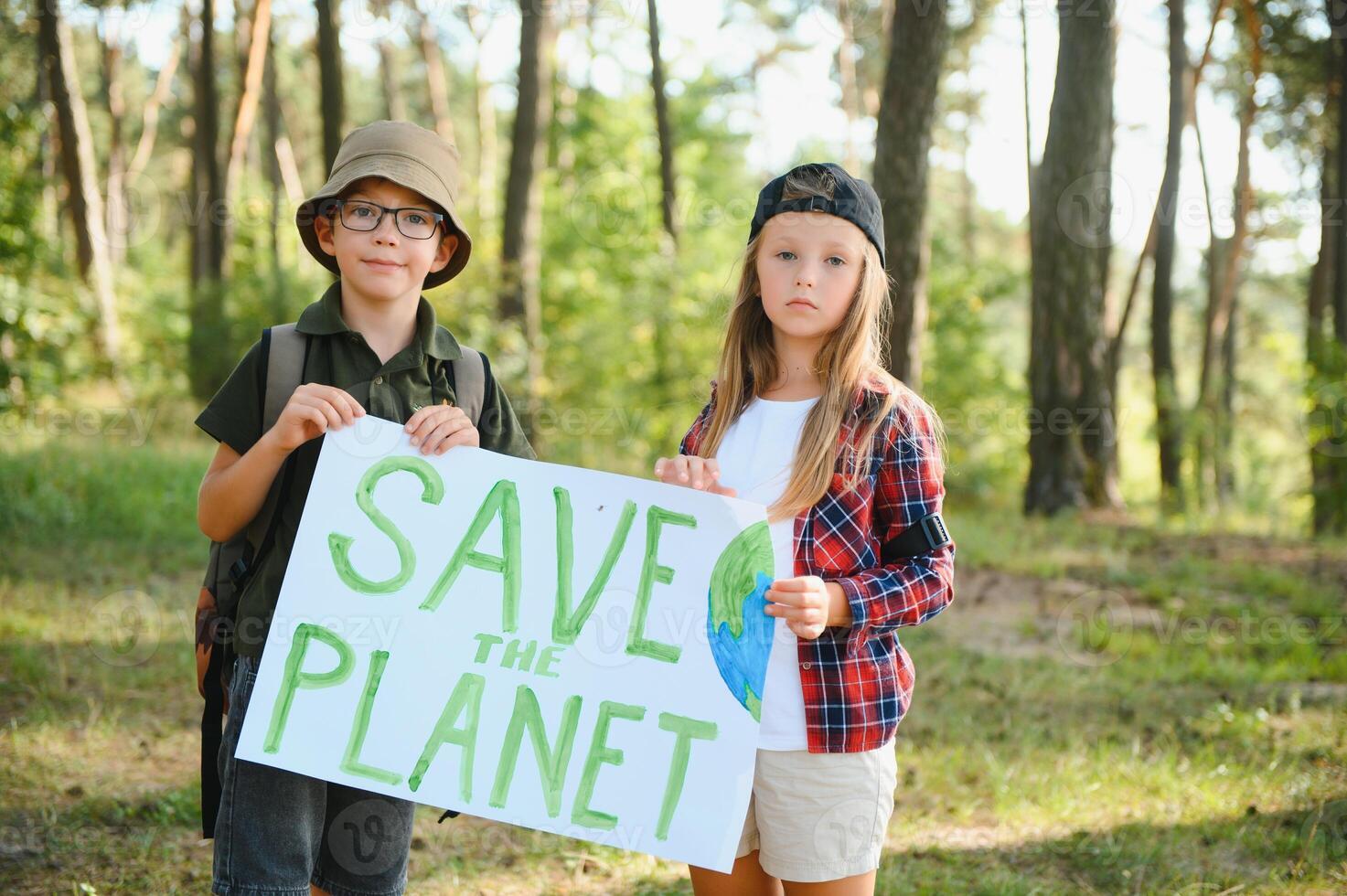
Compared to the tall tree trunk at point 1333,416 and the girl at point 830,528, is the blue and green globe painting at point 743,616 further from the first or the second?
the tall tree trunk at point 1333,416

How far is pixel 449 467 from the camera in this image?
2.06 meters

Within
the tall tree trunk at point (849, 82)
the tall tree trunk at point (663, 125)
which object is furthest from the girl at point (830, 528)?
the tall tree trunk at point (849, 82)

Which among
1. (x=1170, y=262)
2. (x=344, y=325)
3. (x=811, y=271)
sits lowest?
(x=344, y=325)

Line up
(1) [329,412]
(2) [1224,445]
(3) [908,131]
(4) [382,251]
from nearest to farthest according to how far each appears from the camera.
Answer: (1) [329,412], (4) [382,251], (3) [908,131], (2) [1224,445]

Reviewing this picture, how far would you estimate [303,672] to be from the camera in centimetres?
197

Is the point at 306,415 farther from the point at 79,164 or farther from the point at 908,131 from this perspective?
the point at 79,164

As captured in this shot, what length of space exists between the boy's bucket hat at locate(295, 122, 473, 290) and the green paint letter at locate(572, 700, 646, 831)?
100cm

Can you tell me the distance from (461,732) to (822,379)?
96 cm

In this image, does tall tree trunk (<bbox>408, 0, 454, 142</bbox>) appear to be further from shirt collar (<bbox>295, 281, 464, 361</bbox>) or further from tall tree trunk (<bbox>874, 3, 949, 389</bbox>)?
shirt collar (<bbox>295, 281, 464, 361</bbox>)

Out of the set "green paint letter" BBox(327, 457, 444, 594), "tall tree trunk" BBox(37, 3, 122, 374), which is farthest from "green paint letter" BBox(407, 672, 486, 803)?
"tall tree trunk" BBox(37, 3, 122, 374)

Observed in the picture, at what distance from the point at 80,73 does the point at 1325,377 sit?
113 feet

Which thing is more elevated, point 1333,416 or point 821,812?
point 1333,416

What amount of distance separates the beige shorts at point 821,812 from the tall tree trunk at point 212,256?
14.0 metres

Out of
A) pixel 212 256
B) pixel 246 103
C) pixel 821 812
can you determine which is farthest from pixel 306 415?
pixel 212 256
